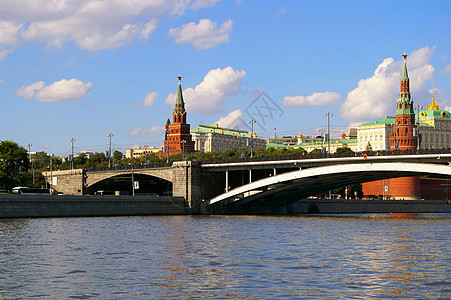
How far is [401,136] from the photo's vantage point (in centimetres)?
14512

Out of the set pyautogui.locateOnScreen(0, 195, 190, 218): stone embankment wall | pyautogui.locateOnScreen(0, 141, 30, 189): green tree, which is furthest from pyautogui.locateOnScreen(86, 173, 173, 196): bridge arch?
pyautogui.locateOnScreen(0, 195, 190, 218): stone embankment wall

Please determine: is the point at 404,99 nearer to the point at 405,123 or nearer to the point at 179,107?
the point at 405,123

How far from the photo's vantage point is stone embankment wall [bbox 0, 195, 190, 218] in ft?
200

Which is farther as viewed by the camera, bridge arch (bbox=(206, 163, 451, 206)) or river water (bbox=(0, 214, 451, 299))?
bridge arch (bbox=(206, 163, 451, 206))

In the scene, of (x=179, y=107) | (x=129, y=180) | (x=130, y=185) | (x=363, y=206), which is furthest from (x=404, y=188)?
(x=179, y=107)

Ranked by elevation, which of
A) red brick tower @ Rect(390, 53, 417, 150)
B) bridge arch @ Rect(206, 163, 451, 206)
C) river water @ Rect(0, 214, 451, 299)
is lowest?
river water @ Rect(0, 214, 451, 299)

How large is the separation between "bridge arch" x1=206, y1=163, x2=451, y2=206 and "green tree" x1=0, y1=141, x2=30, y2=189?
1001 inches

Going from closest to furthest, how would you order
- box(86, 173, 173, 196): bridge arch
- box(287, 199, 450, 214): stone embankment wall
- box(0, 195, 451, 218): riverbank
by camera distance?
box(0, 195, 451, 218): riverbank
box(86, 173, 173, 196): bridge arch
box(287, 199, 450, 214): stone embankment wall

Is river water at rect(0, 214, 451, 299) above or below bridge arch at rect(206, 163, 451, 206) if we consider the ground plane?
below

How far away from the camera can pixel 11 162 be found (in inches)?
3440

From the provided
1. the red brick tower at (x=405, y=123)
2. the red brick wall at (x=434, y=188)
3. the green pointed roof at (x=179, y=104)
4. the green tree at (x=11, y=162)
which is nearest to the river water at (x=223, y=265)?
the green tree at (x=11, y=162)

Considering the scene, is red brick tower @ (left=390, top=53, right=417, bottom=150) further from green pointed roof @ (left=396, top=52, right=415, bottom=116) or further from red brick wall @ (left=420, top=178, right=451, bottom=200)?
red brick wall @ (left=420, top=178, right=451, bottom=200)

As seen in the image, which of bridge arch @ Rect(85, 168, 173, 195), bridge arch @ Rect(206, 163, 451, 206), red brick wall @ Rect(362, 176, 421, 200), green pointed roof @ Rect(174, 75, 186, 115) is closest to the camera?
bridge arch @ Rect(206, 163, 451, 206)

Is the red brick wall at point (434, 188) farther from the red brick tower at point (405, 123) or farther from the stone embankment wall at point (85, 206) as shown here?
the stone embankment wall at point (85, 206)
